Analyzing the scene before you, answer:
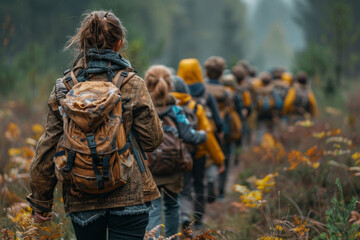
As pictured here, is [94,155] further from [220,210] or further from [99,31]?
[220,210]

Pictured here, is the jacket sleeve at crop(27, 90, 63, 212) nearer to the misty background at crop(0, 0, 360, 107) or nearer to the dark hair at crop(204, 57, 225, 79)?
the misty background at crop(0, 0, 360, 107)

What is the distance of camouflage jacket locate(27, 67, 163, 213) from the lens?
8.16 feet

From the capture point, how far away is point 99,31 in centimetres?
258

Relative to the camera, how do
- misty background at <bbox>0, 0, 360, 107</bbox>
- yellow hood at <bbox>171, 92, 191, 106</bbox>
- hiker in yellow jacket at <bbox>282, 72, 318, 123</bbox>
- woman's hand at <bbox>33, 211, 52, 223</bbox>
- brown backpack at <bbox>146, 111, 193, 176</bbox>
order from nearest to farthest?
woman's hand at <bbox>33, 211, 52, 223</bbox>
brown backpack at <bbox>146, 111, 193, 176</bbox>
yellow hood at <bbox>171, 92, 191, 106</bbox>
hiker in yellow jacket at <bbox>282, 72, 318, 123</bbox>
misty background at <bbox>0, 0, 360, 107</bbox>

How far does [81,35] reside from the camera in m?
2.61

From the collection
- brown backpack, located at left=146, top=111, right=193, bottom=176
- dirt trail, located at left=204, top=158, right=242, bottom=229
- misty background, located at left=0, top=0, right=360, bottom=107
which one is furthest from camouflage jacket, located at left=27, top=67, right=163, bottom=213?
dirt trail, located at left=204, top=158, right=242, bottom=229

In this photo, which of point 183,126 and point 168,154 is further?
point 183,126

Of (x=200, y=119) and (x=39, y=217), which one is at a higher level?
(x=200, y=119)

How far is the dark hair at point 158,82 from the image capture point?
12.8 feet

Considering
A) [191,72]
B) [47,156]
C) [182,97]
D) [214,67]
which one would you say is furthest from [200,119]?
[47,156]

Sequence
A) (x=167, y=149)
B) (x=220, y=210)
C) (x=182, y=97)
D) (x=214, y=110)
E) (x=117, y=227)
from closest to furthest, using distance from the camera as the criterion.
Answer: (x=117, y=227) → (x=167, y=149) → (x=182, y=97) → (x=214, y=110) → (x=220, y=210)

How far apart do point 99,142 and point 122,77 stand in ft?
1.51

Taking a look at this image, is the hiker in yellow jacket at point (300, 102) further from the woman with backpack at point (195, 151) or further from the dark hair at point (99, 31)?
the dark hair at point (99, 31)

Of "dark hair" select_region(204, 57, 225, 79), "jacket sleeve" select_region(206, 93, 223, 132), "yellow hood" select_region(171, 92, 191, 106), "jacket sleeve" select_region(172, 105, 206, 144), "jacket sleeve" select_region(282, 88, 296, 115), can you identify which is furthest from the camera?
"jacket sleeve" select_region(282, 88, 296, 115)
